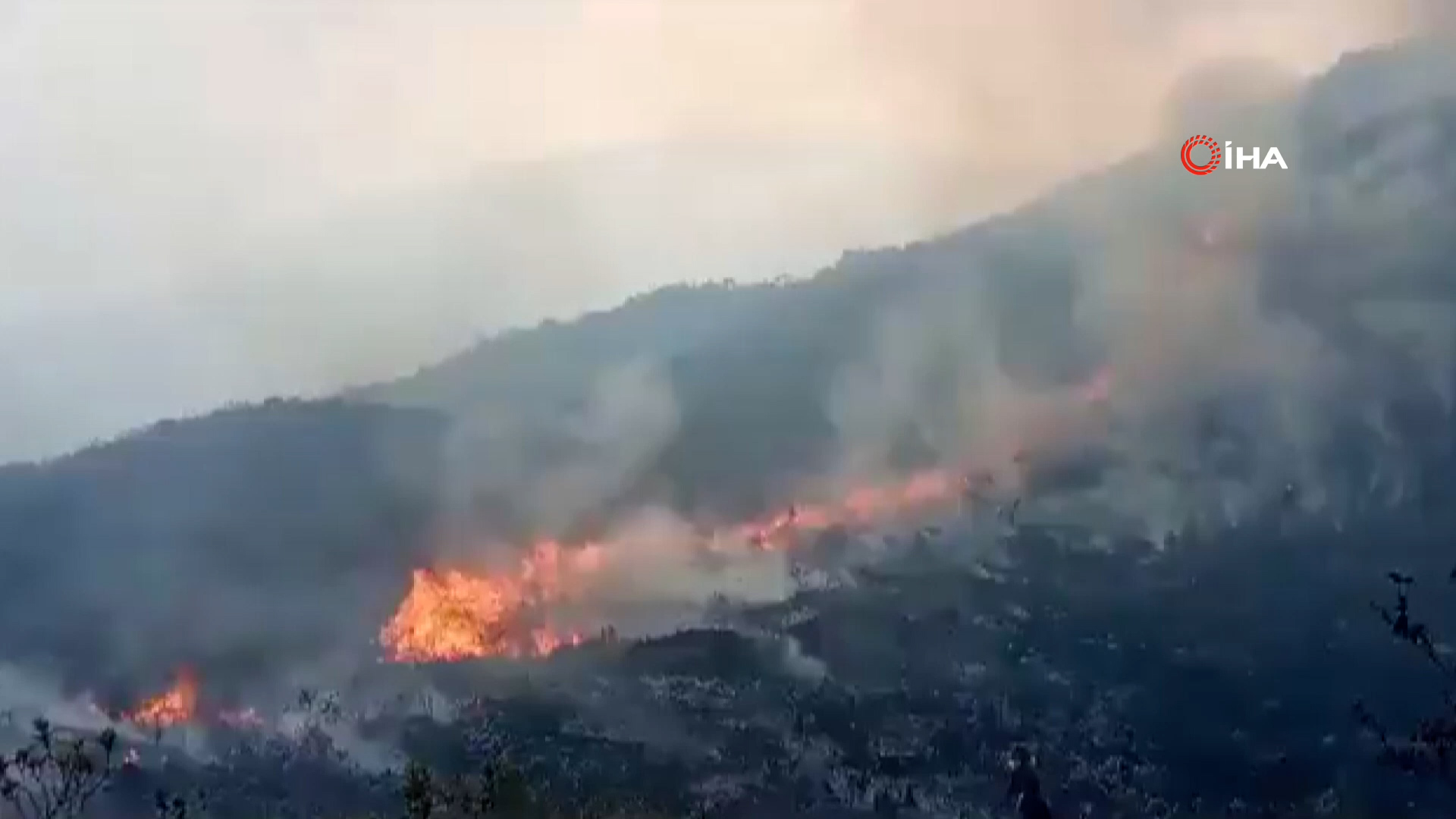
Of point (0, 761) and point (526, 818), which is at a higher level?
point (0, 761)

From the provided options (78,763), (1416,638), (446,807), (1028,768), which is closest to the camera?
(1028,768)

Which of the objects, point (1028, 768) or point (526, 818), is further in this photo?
point (526, 818)

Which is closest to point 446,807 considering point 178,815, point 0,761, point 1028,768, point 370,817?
point 370,817

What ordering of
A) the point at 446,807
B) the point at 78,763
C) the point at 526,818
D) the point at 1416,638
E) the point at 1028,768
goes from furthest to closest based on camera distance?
the point at 526,818, the point at 446,807, the point at 78,763, the point at 1416,638, the point at 1028,768


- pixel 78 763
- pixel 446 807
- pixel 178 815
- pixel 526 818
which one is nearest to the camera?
pixel 78 763

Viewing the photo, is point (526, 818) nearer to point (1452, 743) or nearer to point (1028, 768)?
point (1452, 743)

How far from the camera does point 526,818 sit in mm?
196375

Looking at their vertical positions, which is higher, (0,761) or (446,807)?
(0,761)

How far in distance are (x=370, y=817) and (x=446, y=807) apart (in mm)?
9265

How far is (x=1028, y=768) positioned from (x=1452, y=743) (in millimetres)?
43398

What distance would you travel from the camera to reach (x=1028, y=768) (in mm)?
49688

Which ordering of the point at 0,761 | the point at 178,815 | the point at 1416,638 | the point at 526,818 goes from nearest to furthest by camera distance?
the point at 1416,638 < the point at 0,761 < the point at 178,815 < the point at 526,818

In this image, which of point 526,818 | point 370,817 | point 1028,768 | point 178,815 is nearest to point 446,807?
point 370,817

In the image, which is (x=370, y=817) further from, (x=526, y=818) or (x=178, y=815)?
(x=178, y=815)
